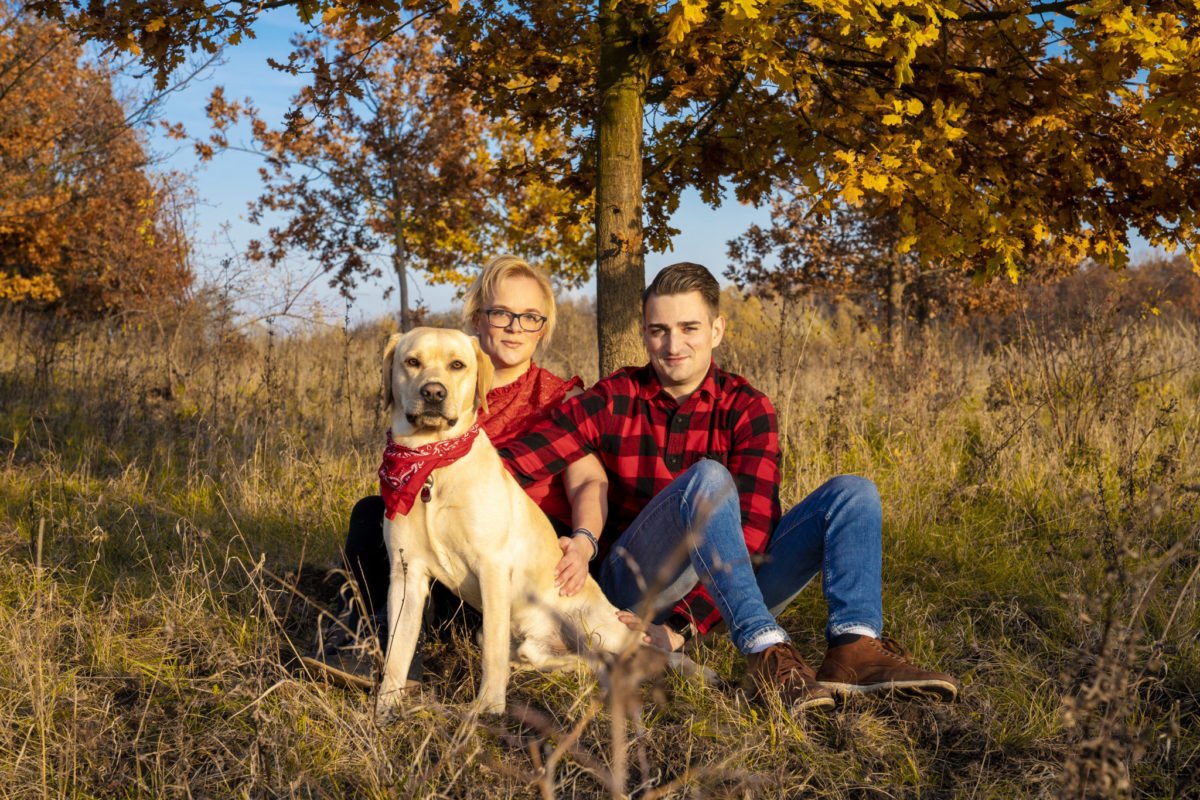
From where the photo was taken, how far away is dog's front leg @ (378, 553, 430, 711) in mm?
2732

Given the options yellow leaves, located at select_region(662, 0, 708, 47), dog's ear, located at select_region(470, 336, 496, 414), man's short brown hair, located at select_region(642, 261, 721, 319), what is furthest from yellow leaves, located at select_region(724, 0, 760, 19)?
dog's ear, located at select_region(470, 336, 496, 414)

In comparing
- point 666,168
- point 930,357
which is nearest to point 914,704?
point 666,168

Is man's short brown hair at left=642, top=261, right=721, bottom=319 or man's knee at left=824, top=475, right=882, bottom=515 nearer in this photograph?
man's knee at left=824, top=475, right=882, bottom=515

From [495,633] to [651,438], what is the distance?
101cm

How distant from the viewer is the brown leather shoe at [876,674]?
2602 mm

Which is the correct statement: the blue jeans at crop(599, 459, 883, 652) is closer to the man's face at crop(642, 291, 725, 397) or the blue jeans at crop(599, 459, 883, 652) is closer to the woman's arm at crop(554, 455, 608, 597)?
the woman's arm at crop(554, 455, 608, 597)

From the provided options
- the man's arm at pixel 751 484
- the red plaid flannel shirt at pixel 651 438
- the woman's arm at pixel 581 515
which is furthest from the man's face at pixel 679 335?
the woman's arm at pixel 581 515

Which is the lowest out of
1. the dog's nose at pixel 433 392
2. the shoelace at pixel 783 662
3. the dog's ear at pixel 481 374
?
the shoelace at pixel 783 662

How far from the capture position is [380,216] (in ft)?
39.9

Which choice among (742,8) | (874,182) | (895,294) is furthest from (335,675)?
(895,294)

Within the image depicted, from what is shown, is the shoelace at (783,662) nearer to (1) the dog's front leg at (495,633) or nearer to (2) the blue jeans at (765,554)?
(2) the blue jeans at (765,554)

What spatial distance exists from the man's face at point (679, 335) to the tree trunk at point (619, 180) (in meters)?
1.20

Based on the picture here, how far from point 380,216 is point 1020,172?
9395mm

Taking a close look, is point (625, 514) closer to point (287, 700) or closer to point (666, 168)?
point (287, 700)
